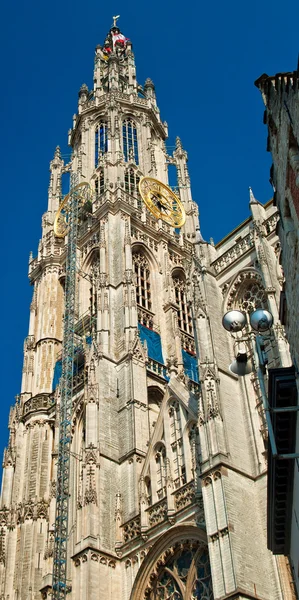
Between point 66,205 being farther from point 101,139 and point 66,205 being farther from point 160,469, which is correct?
point 160,469

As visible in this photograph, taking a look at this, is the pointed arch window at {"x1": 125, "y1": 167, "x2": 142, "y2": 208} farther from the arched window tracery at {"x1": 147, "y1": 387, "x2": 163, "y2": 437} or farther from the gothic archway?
the gothic archway

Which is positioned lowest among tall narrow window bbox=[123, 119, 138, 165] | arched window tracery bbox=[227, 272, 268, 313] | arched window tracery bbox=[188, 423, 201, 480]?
arched window tracery bbox=[188, 423, 201, 480]

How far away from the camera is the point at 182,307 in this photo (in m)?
44.1

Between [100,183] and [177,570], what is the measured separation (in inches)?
1135

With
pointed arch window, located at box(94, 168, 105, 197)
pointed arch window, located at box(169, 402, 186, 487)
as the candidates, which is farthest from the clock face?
pointed arch window, located at box(169, 402, 186, 487)

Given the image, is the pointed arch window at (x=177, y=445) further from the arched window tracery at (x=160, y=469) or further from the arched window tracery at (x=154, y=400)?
the arched window tracery at (x=154, y=400)

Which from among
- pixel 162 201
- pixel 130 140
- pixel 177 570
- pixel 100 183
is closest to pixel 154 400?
pixel 177 570

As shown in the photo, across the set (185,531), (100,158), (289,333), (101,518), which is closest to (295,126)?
A: (289,333)

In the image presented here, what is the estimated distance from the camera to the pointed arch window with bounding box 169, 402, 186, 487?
28172 millimetres

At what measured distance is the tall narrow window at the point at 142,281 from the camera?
4138cm

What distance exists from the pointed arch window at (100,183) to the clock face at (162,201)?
9.12 feet

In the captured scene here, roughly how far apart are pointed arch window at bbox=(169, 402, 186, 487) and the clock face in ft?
61.8

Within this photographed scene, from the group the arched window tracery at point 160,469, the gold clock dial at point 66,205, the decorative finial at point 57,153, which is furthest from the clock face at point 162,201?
the arched window tracery at point 160,469

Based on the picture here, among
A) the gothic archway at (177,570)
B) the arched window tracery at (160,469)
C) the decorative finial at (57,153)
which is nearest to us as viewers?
the gothic archway at (177,570)
